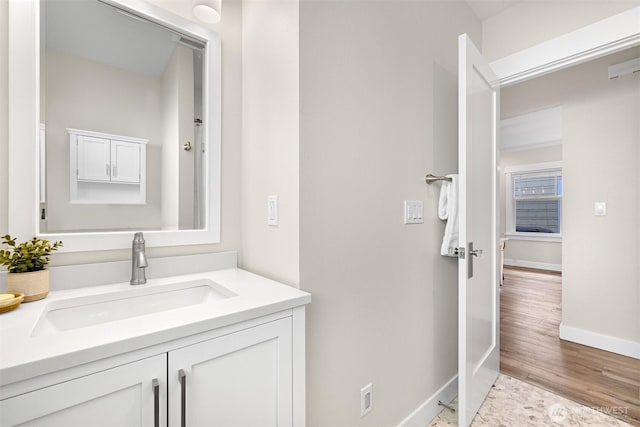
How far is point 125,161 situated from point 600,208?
11.1ft

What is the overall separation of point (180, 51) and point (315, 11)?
635 millimetres

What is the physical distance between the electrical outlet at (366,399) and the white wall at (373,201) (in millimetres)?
25

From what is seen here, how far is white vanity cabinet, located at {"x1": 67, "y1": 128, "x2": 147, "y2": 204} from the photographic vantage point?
1.07 m

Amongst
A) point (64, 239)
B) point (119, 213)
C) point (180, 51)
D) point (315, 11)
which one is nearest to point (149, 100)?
point (180, 51)

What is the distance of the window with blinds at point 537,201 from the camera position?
5801 millimetres

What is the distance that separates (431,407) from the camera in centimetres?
164

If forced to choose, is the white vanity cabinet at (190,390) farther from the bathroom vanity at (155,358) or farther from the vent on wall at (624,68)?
the vent on wall at (624,68)

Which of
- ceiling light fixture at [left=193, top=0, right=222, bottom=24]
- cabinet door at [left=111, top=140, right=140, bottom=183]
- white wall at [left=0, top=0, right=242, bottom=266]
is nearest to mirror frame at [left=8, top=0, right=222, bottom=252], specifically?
cabinet door at [left=111, top=140, right=140, bottom=183]

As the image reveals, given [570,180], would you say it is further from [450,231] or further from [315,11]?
[315,11]

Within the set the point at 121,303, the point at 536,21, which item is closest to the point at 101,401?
the point at 121,303

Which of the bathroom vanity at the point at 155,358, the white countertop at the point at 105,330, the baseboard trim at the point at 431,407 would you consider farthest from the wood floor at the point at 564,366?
the white countertop at the point at 105,330

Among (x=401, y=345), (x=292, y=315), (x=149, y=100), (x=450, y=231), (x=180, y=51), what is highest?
(x=180, y=51)

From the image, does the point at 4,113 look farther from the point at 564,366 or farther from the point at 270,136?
the point at 564,366

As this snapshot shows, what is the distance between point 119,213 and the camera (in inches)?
45.6
